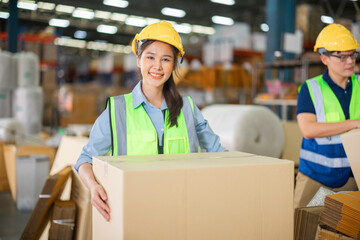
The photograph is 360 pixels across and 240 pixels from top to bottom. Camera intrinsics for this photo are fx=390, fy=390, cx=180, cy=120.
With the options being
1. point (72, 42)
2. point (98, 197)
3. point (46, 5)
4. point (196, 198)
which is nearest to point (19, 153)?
point (46, 5)

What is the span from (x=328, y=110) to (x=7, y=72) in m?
6.85

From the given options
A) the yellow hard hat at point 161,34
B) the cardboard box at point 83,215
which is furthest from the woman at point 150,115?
the cardboard box at point 83,215

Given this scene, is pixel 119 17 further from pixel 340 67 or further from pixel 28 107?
pixel 340 67

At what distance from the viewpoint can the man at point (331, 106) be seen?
2.46 meters

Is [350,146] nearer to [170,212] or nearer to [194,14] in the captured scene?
[170,212]

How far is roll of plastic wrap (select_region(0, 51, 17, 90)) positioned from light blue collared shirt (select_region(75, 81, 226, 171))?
6536 millimetres

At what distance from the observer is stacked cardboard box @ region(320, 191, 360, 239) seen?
5.56ft

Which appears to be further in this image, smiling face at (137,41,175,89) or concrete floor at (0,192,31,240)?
concrete floor at (0,192,31,240)

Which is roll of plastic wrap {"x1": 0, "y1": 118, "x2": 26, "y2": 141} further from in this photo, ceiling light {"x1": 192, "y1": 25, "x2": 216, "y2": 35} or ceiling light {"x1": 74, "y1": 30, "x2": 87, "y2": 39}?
ceiling light {"x1": 74, "y1": 30, "x2": 87, "y2": 39}

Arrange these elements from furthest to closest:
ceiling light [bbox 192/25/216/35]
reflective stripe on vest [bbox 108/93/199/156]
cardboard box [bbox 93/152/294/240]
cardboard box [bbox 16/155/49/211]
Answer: ceiling light [bbox 192/25/216/35] < cardboard box [bbox 16/155/49/211] < reflective stripe on vest [bbox 108/93/199/156] < cardboard box [bbox 93/152/294/240]

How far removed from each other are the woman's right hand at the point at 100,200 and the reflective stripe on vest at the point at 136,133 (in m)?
0.35

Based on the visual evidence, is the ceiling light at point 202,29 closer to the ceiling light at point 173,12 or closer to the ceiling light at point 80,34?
the ceiling light at point 173,12

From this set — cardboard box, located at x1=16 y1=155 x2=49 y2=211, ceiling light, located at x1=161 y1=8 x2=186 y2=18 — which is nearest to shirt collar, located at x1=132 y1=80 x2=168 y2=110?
cardboard box, located at x1=16 y1=155 x2=49 y2=211

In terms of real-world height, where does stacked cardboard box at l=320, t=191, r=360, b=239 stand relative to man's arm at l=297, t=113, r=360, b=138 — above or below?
below
